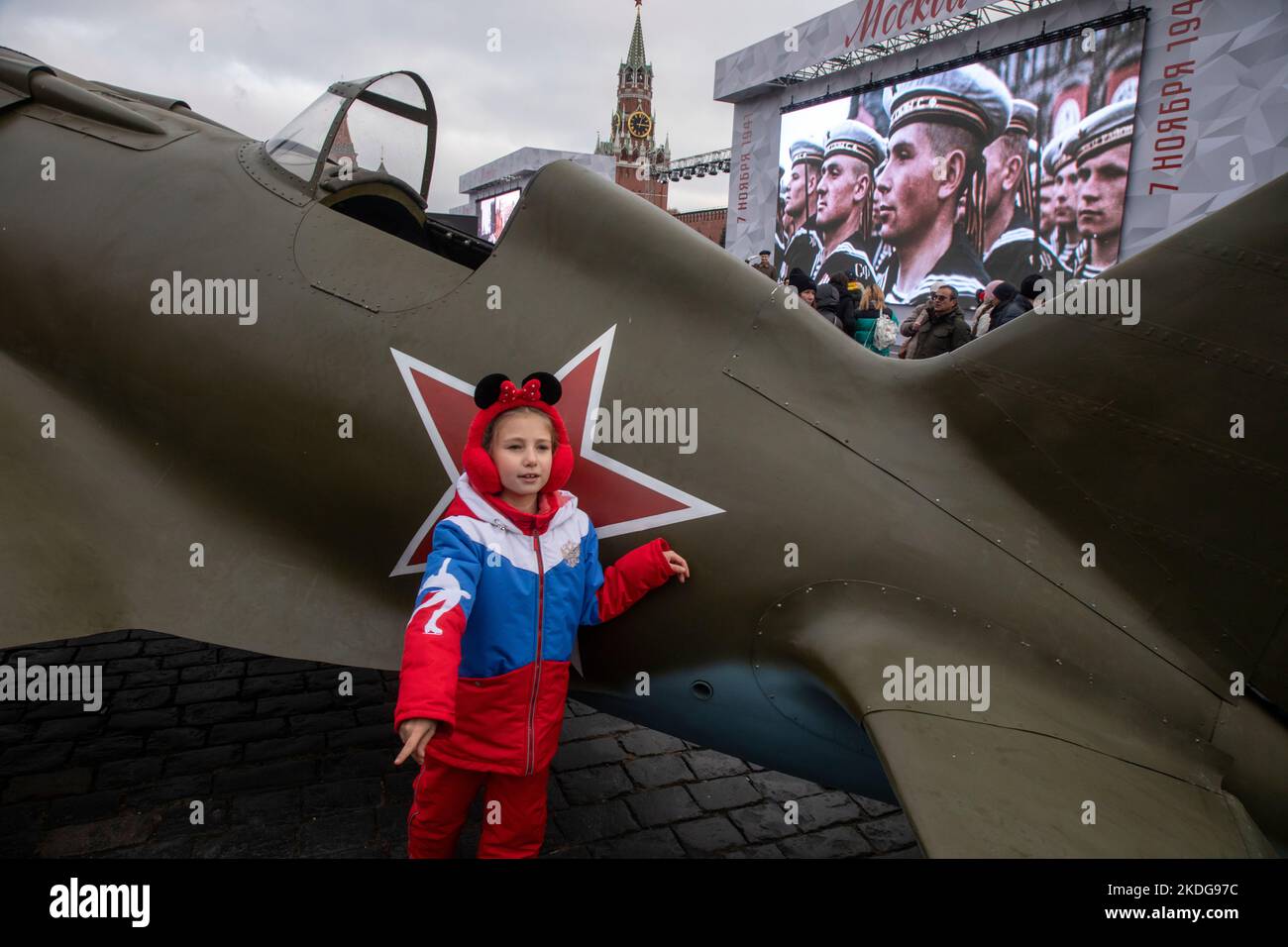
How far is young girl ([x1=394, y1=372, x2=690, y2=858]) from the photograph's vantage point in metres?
2.52

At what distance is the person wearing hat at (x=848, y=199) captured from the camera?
22.4m

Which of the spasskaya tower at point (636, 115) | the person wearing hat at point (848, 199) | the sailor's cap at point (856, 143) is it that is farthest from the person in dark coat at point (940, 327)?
the spasskaya tower at point (636, 115)

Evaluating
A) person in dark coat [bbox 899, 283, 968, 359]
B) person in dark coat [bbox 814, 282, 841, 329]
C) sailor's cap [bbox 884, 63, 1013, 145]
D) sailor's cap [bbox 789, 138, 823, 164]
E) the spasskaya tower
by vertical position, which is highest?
the spasskaya tower

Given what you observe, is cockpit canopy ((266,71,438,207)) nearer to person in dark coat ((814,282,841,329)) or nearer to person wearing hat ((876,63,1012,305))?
person in dark coat ((814,282,841,329))

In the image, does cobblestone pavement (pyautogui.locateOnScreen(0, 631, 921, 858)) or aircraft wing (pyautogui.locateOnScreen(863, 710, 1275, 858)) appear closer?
aircraft wing (pyautogui.locateOnScreen(863, 710, 1275, 858))

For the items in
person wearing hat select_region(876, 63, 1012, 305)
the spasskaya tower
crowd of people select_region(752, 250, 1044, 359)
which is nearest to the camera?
crowd of people select_region(752, 250, 1044, 359)

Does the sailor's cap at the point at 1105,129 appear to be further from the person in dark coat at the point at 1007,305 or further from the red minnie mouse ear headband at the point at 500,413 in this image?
the red minnie mouse ear headband at the point at 500,413

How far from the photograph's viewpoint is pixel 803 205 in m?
25.0

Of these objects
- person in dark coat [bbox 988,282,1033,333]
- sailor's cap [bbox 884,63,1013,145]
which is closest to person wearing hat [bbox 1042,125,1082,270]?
sailor's cap [bbox 884,63,1013,145]

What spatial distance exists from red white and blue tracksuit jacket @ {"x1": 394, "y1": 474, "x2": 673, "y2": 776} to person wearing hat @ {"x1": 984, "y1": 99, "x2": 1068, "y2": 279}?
17858mm

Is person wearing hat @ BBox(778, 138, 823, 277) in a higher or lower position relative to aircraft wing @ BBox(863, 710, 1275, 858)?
higher

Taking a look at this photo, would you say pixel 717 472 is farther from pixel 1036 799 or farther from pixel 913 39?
pixel 913 39

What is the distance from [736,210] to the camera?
2842 centimetres

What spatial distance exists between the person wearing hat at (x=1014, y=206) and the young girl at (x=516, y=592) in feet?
58.6
